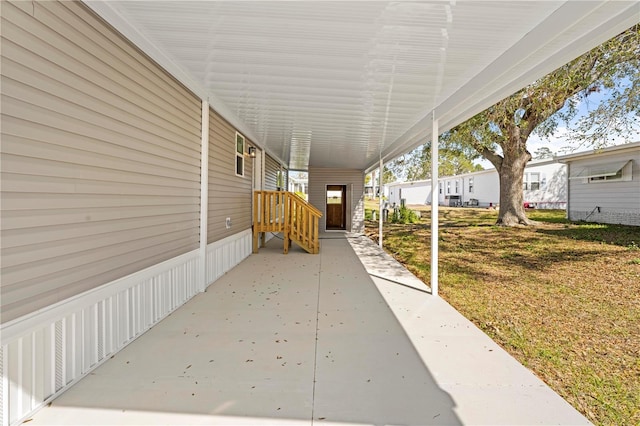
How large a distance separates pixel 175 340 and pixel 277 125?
420 cm

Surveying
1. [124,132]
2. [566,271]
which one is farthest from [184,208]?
[566,271]

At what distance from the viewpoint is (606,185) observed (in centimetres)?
1195

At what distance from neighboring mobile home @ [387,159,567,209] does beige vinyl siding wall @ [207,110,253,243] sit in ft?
50.7

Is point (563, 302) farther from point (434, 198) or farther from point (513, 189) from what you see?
point (513, 189)

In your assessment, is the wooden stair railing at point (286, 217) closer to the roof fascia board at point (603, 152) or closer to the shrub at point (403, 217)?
the roof fascia board at point (603, 152)

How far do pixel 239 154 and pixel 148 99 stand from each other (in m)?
3.49

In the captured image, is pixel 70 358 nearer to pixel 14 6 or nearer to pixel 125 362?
pixel 125 362

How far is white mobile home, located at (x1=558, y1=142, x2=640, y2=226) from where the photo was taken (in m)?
10.9

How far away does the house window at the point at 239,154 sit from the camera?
6.55 metres

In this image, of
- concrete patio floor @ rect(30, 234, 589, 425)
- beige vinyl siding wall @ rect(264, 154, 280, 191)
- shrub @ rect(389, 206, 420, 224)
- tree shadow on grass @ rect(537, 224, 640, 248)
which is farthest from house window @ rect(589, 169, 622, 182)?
beige vinyl siding wall @ rect(264, 154, 280, 191)

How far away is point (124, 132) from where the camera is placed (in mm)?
2795

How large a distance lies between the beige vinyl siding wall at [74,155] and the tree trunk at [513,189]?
1290 centimetres

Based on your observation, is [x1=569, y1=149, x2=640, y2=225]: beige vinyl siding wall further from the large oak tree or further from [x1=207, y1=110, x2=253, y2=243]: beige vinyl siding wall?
[x1=207, y1=110, x2=253, y2=243]: beige vinyl siding wall

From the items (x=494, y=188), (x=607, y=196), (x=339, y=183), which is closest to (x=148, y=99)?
(x=339, y=183)
